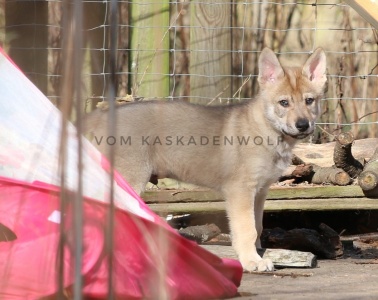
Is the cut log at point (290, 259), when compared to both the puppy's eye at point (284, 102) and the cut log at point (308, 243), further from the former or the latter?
the puppy's eye at point (284, 102)

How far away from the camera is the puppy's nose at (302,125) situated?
5219mm

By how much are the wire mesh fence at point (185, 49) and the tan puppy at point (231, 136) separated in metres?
1.35

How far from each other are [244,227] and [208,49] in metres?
2.31

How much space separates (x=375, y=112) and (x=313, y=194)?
6.51 feet

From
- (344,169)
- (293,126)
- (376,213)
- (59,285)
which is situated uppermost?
(59,285)

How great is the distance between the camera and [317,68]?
18.3 feet

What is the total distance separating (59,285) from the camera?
1.45m

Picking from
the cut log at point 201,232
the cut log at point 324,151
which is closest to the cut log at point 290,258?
the cut log at point 201,232

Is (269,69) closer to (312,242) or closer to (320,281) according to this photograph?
(312,242)

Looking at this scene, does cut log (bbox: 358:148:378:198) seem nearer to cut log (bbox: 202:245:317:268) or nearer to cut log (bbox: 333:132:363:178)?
cut log (bbox: 333:132:363:178)

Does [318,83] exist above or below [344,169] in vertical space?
above

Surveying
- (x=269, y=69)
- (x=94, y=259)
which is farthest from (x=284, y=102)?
(x=94, y=259)

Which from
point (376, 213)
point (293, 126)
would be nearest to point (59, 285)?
point (293, 126)

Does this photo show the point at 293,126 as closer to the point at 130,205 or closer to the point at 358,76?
the point at 130,205
